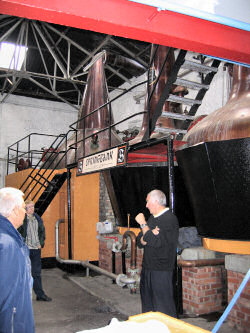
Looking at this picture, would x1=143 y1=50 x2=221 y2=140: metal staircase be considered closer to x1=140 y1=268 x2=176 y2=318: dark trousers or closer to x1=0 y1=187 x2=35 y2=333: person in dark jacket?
x1=140 y1=268 x2=176 y2=318: dark trousers

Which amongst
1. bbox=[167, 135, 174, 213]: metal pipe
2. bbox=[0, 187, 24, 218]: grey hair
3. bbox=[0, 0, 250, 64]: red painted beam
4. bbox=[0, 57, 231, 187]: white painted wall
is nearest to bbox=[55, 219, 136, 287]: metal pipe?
bbox=[167, 135, 174, 213]: metal pipe

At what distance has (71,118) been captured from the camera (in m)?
17.1

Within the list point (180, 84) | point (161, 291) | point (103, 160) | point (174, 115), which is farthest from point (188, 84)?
point (161, 291)

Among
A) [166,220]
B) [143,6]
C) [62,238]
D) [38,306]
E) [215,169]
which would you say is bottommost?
[38,306]

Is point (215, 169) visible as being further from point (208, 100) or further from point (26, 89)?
point (26, 89)

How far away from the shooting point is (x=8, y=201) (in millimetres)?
2195

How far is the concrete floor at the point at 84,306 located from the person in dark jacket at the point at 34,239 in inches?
12.6

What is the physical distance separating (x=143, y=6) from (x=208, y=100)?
8179mm

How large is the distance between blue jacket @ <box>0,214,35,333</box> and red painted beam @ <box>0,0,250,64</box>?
1.34 metres

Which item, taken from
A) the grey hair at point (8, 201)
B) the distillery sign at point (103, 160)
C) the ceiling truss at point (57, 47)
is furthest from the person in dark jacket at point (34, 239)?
the ceiling truss at point (57, 47)

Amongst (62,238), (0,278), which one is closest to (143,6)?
(0,278)

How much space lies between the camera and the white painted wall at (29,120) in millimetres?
15102

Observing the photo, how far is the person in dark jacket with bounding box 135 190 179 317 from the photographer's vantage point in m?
3.29

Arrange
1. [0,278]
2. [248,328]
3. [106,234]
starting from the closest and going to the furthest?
[0,278] < [248,328] < [106,234]
